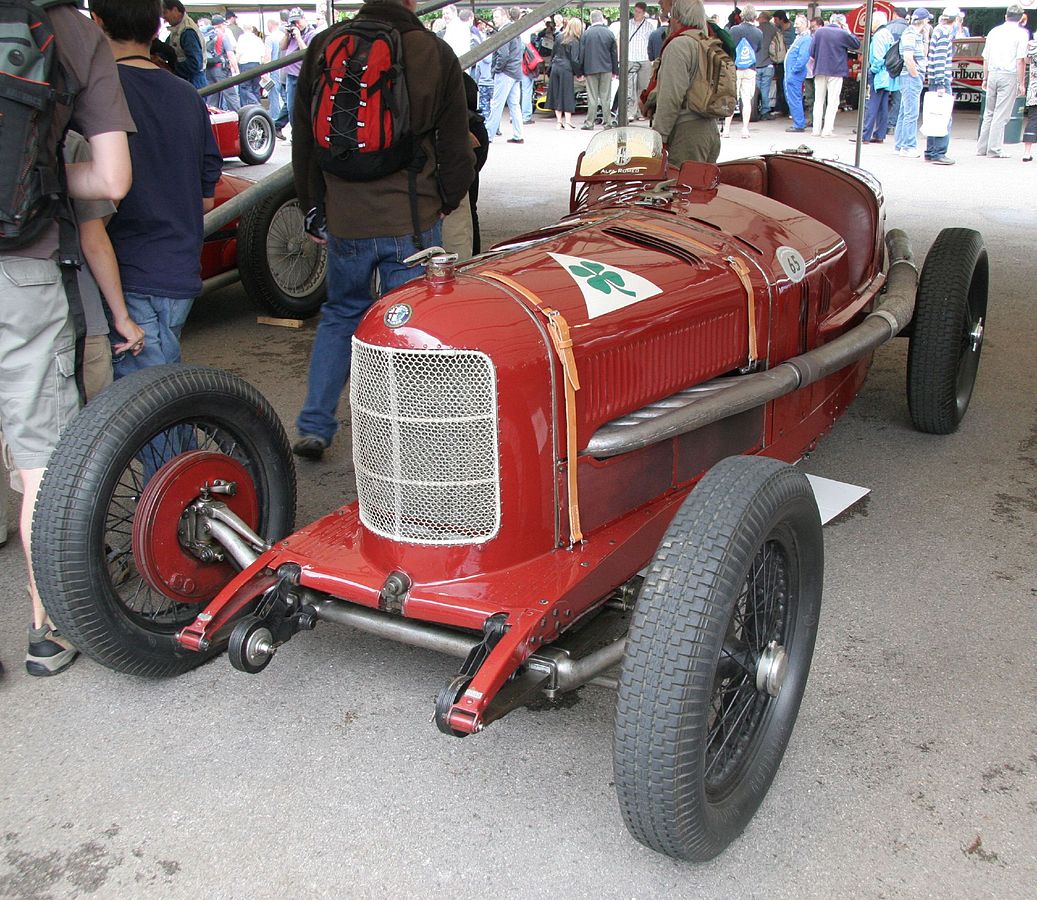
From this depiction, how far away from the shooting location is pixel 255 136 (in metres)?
12.5

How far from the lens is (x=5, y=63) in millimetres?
2311

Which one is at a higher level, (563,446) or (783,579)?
(563,446)

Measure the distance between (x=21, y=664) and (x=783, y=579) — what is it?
2.18m

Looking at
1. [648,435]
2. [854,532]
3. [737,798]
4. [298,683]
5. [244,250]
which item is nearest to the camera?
[737,798]

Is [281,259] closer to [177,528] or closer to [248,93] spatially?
[177,528]

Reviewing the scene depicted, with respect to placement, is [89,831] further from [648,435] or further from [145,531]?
[648,435]

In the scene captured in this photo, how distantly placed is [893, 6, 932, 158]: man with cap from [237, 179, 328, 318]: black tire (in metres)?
9.80

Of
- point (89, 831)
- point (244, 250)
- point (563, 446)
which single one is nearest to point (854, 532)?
point (563, 446)

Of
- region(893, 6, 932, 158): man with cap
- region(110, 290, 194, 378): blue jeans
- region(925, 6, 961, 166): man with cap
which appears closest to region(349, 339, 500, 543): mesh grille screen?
region(110, 290, 194, 378): blue jeans

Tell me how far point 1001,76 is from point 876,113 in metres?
2.31

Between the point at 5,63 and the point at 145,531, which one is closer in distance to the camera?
the point at 5,63

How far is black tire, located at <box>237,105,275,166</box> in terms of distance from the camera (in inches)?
473

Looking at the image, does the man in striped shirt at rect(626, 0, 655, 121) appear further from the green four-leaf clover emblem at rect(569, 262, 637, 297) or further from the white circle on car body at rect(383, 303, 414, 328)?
the white circle on car body at rect(383, 303, 414, 328)

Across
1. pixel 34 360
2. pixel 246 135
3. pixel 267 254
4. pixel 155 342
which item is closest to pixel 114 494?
pixel 34 360
